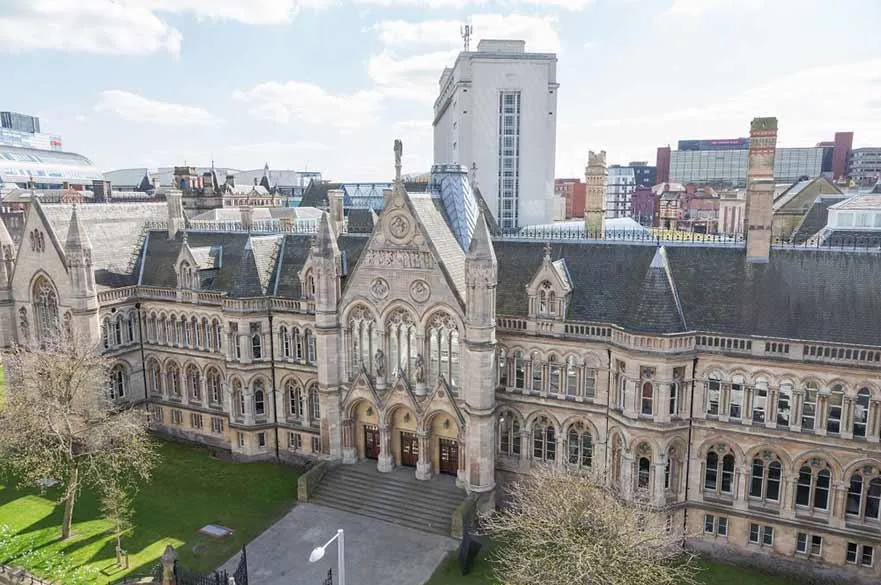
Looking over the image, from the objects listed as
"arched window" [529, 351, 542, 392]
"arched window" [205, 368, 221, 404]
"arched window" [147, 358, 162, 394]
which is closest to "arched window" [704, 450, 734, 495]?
"arched window" [529, 351, 542, 392]

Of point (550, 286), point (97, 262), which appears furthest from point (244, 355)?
point (550, 286)

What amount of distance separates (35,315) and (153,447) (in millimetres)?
14485

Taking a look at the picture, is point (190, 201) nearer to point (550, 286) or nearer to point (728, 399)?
point (550, 286)

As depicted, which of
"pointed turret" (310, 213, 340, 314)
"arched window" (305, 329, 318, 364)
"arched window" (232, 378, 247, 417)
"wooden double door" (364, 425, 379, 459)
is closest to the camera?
"pointed turret" (310, 213, 340, 314)

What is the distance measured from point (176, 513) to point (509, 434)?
2140cm

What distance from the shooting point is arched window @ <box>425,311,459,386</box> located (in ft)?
125

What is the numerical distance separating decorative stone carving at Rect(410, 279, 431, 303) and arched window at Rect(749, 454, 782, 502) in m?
20.1

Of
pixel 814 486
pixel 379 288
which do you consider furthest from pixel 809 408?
pixel 379 288

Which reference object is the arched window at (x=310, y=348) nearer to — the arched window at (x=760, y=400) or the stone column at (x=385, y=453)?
the stone column at (x=385, y=453)

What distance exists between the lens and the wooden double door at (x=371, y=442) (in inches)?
1684

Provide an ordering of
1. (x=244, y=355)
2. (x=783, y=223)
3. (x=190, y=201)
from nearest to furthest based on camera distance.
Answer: (x=244, y=355)
(x=783, y=223)
(x=190, y=201)

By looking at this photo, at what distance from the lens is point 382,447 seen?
41156mm

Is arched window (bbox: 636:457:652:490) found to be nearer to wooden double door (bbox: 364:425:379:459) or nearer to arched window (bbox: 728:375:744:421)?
arched window (bbox: 728:375:744:421)

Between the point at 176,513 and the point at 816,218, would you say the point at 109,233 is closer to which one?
the point at 176,513
